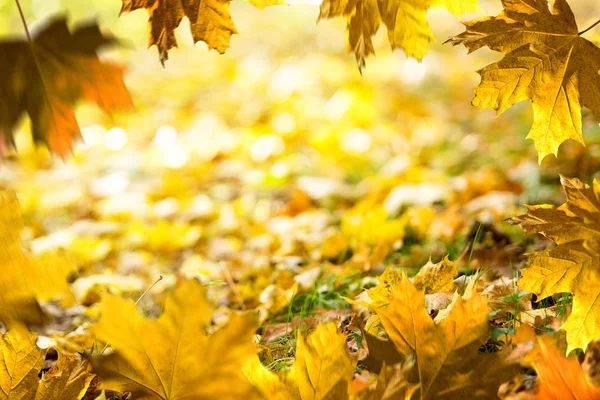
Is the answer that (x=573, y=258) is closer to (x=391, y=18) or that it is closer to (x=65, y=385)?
(x=391, y=18)

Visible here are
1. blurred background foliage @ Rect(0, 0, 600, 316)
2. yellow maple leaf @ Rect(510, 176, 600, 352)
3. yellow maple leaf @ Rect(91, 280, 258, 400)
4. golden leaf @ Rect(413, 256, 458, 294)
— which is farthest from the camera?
blurred background foliage @ Rect(0, 0, 600, 316)

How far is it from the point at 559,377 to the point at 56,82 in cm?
73

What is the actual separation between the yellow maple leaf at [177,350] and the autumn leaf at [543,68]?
18.7 inches

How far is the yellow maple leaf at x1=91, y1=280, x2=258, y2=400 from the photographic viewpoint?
56 centimetres

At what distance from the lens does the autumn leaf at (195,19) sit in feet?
2.55

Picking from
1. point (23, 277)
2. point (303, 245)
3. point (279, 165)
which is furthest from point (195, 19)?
point (279, 165)

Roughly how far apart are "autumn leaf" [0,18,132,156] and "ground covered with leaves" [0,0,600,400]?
5cm

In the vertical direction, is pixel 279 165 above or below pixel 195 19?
below

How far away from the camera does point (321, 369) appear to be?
2.04 ft

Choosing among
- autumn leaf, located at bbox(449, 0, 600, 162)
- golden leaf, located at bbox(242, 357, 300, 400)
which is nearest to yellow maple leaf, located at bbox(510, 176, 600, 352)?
autumn leaf, located at bbox(449, 0, 600, 162)

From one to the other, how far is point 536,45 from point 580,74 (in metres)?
0.07

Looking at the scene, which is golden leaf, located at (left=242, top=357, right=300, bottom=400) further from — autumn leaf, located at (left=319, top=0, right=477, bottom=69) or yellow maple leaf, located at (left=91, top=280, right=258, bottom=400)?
autumn leaf, located at (left=319, top=0, right=477, bottom=69)

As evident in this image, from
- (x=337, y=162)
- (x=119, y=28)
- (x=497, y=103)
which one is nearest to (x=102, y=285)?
(x=497, y=103)

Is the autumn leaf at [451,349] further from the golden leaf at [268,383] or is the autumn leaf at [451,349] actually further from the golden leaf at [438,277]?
the golden leaf at [438,277]
